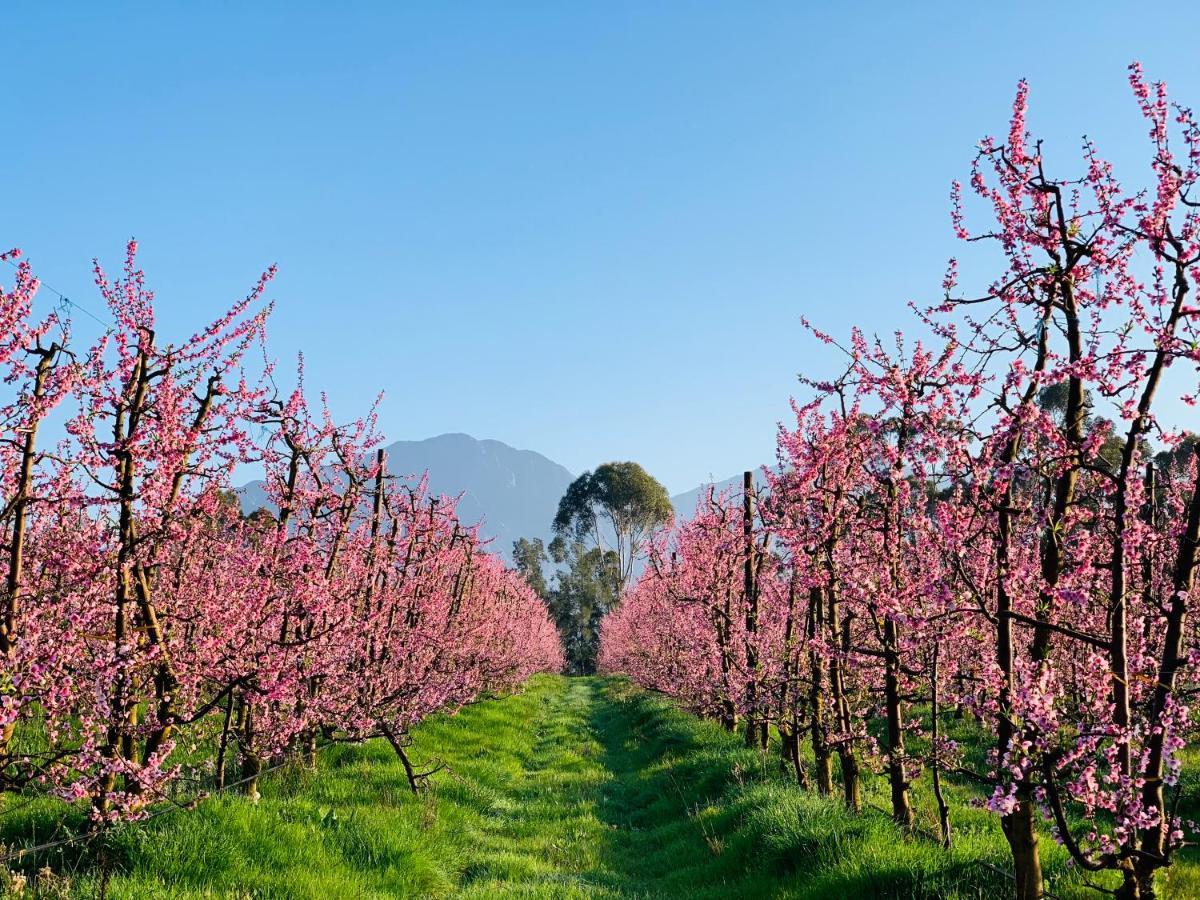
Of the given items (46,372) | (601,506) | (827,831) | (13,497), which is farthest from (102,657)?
(601,506)

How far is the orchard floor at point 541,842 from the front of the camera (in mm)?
6332

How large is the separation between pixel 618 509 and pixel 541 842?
7224cm

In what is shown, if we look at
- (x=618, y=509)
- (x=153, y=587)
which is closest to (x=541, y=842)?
(x=153, y=587)

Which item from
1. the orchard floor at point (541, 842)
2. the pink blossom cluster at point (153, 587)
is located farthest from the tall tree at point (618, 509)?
the pink blossom cluster at point (153, 587)

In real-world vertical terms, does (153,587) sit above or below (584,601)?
above

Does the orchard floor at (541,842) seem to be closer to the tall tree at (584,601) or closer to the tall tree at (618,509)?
the tall tree at (584,601)

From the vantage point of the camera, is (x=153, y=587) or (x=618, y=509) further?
(x=618, y=509)

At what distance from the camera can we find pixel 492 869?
860 cm

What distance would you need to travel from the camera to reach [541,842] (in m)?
9.89

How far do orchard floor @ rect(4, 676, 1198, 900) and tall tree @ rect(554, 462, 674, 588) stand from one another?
6382 centimetres

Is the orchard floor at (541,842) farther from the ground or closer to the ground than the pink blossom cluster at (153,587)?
closer to the ground

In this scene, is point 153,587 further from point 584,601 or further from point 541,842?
point 584,601

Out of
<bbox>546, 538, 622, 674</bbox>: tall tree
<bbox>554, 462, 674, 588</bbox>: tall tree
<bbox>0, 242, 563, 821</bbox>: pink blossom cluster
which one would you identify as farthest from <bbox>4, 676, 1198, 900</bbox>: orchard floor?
<bbox>554, 462, 674, 588</bbox>: tall tree

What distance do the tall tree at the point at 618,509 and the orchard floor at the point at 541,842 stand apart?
6382cm
